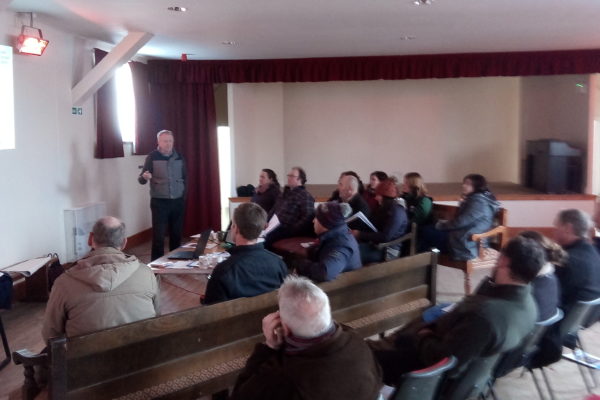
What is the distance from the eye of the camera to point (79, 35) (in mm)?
5812

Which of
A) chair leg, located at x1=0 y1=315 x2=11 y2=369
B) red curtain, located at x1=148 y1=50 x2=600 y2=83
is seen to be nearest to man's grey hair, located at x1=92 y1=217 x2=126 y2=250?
chair leg, located at x1=0 y1=315 x2=11 y2=369

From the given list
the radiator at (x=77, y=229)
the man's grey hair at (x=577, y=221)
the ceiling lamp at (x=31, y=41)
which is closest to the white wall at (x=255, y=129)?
the radiator at (x=77, y=229)

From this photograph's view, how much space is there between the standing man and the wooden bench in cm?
358

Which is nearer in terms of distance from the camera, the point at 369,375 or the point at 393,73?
the point at 369,375

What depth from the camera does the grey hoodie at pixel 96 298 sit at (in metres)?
2.29

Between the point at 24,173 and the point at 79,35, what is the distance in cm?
170

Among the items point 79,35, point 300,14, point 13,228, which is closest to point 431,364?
point 300,14

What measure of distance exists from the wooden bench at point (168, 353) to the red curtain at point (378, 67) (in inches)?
191

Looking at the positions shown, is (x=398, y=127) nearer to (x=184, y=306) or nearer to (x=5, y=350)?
(x=184, y=306)

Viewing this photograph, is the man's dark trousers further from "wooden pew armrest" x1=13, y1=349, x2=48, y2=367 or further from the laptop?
"wooden pew armrest" x1=13, y1=349, x2=48, y2=367

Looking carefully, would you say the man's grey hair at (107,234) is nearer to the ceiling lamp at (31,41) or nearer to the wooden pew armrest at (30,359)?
the wooden pew armrest at (30,359)

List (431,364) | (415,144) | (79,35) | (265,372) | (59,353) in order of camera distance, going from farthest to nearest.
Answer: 1. (415,144)
2. (79,35)
3. (431,364)
4. (59,353)
5. (265,372)

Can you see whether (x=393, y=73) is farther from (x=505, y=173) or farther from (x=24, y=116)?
(x=24, y=116)

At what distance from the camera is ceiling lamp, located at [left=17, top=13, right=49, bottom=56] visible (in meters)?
4.67
